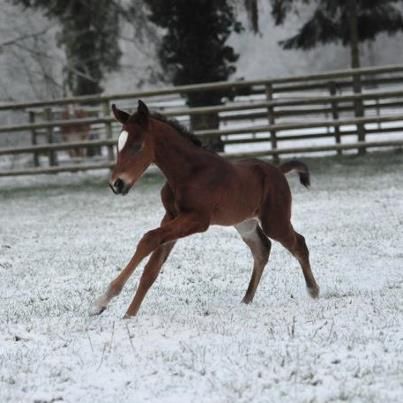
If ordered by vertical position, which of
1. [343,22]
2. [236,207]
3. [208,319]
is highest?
[343,22]

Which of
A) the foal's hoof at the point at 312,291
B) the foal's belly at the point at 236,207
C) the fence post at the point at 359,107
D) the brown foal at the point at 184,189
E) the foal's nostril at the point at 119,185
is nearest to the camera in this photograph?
the foal's nostril at the point at 119,185

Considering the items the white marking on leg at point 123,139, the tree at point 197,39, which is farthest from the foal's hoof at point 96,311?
the tree at point 197,39

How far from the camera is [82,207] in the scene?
13.9 m

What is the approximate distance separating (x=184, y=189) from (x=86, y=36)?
1702cm

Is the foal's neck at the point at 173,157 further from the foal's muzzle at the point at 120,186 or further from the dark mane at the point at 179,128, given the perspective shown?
the foal's muzzle at the point at 120,186

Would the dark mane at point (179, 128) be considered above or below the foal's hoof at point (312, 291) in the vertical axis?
above

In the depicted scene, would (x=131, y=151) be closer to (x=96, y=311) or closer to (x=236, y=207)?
(x=236, y=207)

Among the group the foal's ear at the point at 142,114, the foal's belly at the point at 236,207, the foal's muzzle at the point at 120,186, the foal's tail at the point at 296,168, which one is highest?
the foal's ear at the point at 142,114

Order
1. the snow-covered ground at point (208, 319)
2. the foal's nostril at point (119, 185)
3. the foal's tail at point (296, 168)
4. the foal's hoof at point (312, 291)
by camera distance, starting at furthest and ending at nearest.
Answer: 1. the foal's tail at point (296, 168)
2. the foal's hoof at point (312, 291)
3. the foal's nostril at point (119, 185)
4. the snow-covered ground at point (208, 319)

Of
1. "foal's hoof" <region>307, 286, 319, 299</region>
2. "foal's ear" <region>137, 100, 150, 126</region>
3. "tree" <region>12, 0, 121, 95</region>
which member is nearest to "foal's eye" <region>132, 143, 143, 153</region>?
"foal's ear" <region>137, 100, 150, 126</region>

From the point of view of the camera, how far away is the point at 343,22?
21.4 m

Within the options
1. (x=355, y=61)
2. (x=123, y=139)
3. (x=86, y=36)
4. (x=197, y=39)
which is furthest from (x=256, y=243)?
(x=86, y=36)

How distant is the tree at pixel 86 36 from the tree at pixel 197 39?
145 centimetres

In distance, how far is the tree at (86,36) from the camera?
19.5m
